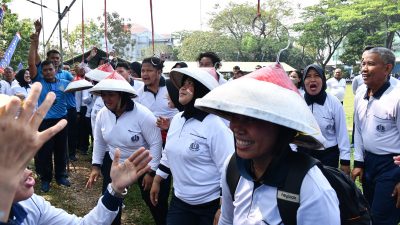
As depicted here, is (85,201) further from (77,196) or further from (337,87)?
(337,87)

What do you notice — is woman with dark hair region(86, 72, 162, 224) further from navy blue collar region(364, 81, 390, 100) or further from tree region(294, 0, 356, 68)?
tree region(294, 0, 356, 68)

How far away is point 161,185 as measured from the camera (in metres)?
4.11

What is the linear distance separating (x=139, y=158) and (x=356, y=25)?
1439 inches

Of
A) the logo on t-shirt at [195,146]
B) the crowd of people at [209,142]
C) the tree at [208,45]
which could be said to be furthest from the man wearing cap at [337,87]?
the tree at [208,45]

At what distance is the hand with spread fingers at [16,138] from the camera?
114 centimetres

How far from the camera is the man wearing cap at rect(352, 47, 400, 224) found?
12.1 feet

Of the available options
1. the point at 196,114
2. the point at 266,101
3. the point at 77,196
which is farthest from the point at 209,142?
the point at 77,196

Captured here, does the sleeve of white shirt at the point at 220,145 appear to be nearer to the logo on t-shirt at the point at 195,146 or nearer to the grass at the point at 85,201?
the logo on t-shirt at the point at 195,146

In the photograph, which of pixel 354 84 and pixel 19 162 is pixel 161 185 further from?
pixel 354 84

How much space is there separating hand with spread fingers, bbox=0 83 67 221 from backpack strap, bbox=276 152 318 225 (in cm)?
95

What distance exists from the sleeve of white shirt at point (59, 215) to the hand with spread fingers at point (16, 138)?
961 mm

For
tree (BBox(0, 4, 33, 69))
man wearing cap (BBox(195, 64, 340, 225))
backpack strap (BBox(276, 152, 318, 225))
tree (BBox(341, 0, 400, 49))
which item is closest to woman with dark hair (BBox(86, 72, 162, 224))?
man wearing cap (BBox(195, 64, 340, 225))

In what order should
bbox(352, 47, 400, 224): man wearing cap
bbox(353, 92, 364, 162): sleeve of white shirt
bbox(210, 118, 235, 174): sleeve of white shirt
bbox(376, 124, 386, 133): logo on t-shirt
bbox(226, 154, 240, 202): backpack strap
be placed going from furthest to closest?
bbox(353, 92, 364, 162): sleeve of white shirt
bbox(376, 124, 386, 133): logo on t-shirt
bbox(352, 47, 400, 224): man wearing cap
bbox(210, 118, 235, 174): sleeve of white shirt
bbox(226, 154, 240, 202): backpack strap

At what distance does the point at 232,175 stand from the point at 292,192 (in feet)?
1.46
